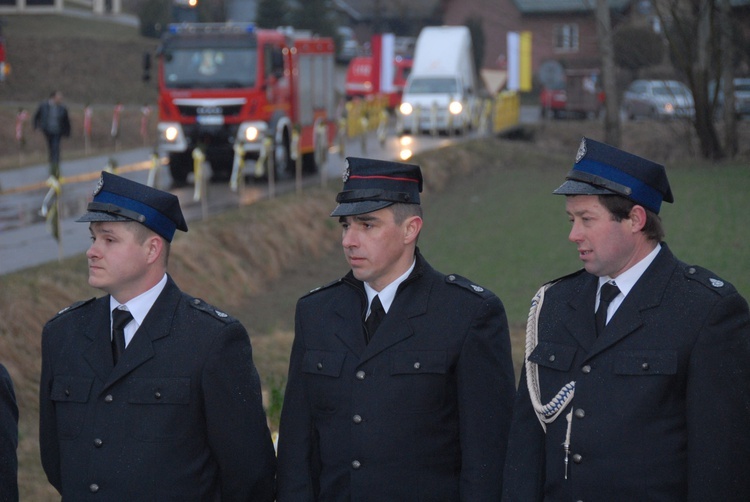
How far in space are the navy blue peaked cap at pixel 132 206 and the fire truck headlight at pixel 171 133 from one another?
1749 cm

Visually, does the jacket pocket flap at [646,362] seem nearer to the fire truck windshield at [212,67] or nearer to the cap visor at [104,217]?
the cap visor at [104,217]

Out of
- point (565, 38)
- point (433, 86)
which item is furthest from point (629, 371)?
point (565, 38)

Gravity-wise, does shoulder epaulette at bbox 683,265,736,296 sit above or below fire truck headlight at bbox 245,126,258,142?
below

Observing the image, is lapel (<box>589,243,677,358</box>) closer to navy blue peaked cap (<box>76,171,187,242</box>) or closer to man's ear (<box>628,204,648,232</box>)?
man's ear (<box>628,204,648,232</box>)

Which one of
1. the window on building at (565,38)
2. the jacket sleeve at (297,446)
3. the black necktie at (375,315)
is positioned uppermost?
the window on building at (565,38)

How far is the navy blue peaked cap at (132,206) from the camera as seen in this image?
165 inches

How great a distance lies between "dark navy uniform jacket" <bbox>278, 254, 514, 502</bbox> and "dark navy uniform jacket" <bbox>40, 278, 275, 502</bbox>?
0.18 metres

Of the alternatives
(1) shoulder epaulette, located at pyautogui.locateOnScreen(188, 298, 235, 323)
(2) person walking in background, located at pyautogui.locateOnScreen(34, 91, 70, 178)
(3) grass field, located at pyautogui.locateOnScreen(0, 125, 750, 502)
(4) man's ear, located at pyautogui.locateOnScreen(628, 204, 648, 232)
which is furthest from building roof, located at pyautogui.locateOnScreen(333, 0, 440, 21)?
(4) man's ear, located at pyautogui.locateOnScreen(628, 204, 648, 232)

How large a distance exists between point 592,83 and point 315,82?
23.6m

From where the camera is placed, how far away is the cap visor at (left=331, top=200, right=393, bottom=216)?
4.19 meters

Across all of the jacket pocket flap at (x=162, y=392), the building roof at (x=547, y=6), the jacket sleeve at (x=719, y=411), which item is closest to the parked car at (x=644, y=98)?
the building roof at (x=547, y=6)

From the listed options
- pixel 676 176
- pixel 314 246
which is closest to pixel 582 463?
pixel 314 246

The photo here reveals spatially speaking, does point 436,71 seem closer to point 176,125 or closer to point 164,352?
point 176,125

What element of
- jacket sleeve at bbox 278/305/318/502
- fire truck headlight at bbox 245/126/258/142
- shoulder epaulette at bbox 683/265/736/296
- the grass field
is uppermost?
fire truck headlight at bbox 245/126/258/142
